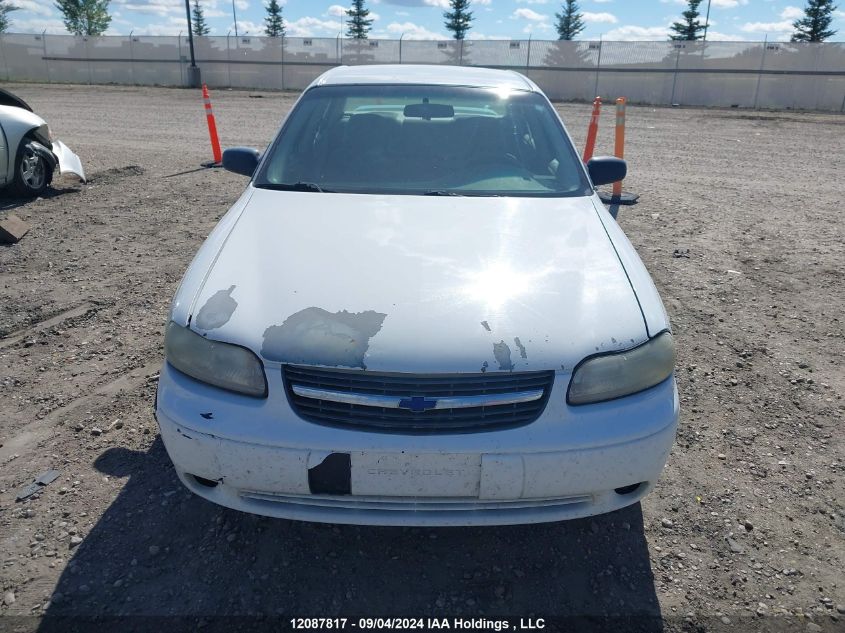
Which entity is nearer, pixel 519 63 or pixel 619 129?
pixel 619 129

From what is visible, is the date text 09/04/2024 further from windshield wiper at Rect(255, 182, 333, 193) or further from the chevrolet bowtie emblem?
windshield wiper at Rect(255, 182, 333, 193)

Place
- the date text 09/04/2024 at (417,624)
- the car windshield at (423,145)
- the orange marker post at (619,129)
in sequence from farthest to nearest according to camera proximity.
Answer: the orange marker post at (619,129) → the car windshield at (423,145) → the date text 09/04/2024 at (417,624)

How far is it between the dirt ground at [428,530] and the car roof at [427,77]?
1977 mm

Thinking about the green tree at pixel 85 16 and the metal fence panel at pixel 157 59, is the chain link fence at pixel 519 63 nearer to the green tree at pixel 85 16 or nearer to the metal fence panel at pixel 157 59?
the metal fence panel at pixel 157 59

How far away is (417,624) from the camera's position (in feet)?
7.01

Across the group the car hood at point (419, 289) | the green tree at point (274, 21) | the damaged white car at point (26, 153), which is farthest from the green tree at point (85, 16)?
the car hood at point (419, 289)

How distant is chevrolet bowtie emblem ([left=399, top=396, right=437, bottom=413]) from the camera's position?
2.02 metres

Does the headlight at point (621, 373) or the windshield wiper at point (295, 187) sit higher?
the windshield wiper at point (295, 187)

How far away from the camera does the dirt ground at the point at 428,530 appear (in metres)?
2.21

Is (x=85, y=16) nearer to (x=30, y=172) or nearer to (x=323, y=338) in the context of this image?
(x=30, y=172)

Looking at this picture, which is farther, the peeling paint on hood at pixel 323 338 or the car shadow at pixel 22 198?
the car shadow at pixel 22 198

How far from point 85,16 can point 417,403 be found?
6807cm

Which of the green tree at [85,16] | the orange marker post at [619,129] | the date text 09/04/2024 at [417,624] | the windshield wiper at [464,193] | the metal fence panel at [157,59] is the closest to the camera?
the date text 09/04/2024 at [417,624]

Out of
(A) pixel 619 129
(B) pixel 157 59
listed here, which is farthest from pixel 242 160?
(B) pixel 157 59
